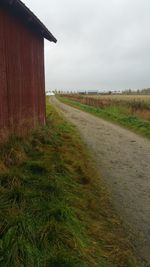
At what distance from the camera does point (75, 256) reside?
292 centimetres

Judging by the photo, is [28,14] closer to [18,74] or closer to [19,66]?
[19,66]

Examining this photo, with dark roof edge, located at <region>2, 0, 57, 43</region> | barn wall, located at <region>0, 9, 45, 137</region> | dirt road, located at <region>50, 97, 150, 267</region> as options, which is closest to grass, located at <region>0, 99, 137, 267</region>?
dirt road, located at <region>50, 97, 150, 267</region>

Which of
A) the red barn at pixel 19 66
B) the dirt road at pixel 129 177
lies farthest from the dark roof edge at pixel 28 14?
the dirt road at pixel 129 177

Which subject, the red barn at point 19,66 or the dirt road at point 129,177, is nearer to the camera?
the dirt road at point 129,177

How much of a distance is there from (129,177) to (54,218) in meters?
3.17

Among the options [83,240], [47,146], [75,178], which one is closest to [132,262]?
[83,240]

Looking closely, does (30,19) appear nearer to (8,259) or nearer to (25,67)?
(25,67)

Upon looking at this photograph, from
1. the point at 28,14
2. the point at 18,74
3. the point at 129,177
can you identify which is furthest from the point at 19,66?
the point at 129,177

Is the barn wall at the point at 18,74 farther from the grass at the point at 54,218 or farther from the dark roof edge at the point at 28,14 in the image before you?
the grass at the point at 54,218

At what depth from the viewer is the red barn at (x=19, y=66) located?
591cm

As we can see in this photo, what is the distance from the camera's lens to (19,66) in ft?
22.9

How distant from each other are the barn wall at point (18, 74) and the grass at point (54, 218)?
1.04 m

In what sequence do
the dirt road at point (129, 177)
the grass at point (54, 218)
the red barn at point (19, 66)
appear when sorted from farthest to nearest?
the red barn at point (19, 66) → the dirt road at point (129, 177) → the grass at point (54, 218)

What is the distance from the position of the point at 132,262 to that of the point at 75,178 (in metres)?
2.49
